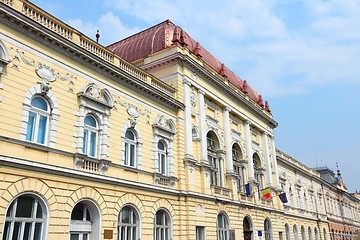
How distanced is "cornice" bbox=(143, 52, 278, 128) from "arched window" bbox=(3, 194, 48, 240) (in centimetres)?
1199

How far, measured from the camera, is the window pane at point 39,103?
13041 millimetres

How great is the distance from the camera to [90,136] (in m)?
15.1

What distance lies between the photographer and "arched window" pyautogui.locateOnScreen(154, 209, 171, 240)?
1792cm

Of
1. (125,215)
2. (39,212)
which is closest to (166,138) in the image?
(125,215)

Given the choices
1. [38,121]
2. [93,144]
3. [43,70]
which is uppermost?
[43,70]

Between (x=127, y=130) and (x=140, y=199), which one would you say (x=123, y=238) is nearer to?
(x=140, y=199)

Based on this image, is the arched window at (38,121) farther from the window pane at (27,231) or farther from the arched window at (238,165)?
the arched window at (238,165)

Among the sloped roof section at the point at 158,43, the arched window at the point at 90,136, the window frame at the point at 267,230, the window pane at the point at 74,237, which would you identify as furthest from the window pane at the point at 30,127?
the window frame at the point at 267,230

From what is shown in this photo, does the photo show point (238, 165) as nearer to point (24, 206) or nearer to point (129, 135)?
point (129, 135)

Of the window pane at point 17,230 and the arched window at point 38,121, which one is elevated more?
the arched window at point 38,121

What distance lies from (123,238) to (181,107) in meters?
8.27

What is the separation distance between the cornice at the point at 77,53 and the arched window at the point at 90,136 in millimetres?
2375

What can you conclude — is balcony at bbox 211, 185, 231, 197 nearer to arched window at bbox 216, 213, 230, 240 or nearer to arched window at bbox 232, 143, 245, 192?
arched window at bbox 216, 213, 230, 240

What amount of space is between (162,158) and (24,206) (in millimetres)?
8528
